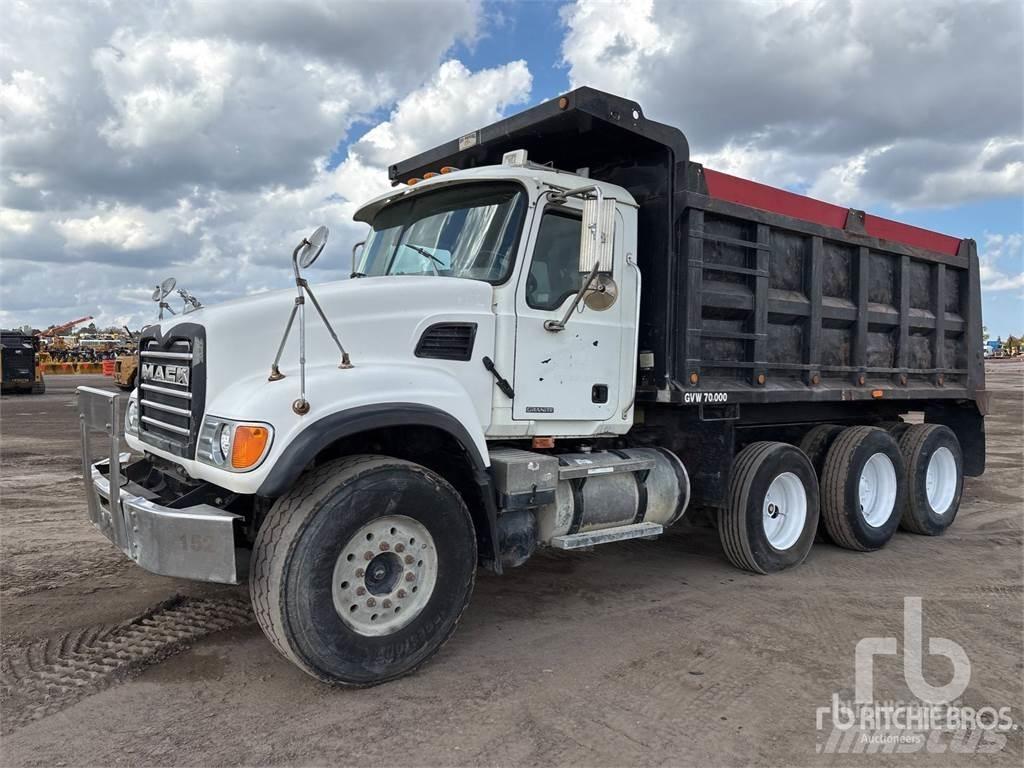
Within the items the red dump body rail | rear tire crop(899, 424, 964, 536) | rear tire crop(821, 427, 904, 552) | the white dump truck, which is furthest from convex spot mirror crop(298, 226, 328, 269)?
rear tire crop(899, 424, 964, 536)

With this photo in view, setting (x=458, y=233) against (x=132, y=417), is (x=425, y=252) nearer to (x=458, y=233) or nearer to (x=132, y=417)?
(x=458, y=233)

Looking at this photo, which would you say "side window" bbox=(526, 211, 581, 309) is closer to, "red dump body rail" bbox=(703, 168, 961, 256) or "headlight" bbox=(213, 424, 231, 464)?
"red dump body rail" bbox=(703, 168, 961, 256)

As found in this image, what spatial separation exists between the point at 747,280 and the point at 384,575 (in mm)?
3726

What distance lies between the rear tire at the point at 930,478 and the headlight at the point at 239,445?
6.43 m

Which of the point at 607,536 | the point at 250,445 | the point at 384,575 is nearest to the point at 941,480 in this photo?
the point at 607,536

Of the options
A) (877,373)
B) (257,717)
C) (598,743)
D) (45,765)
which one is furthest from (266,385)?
(877,373)

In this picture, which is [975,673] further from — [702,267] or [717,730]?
[702,267]

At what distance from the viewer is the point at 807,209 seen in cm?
642

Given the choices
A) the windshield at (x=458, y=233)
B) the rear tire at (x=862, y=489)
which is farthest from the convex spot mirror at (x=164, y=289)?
the rear tire at (x=862, y=489)

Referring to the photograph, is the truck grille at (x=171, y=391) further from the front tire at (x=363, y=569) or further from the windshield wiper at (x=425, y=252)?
the windshield wiper at (x=425, y=252)

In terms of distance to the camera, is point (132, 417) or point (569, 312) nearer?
point (569, 312)

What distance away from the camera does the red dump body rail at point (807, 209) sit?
19.0 feet

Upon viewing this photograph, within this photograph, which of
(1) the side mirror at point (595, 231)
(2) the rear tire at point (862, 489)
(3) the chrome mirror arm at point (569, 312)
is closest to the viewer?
(1) the side mirror at point (595, 231)

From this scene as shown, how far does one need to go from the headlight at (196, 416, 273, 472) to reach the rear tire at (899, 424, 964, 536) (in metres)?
6.43
